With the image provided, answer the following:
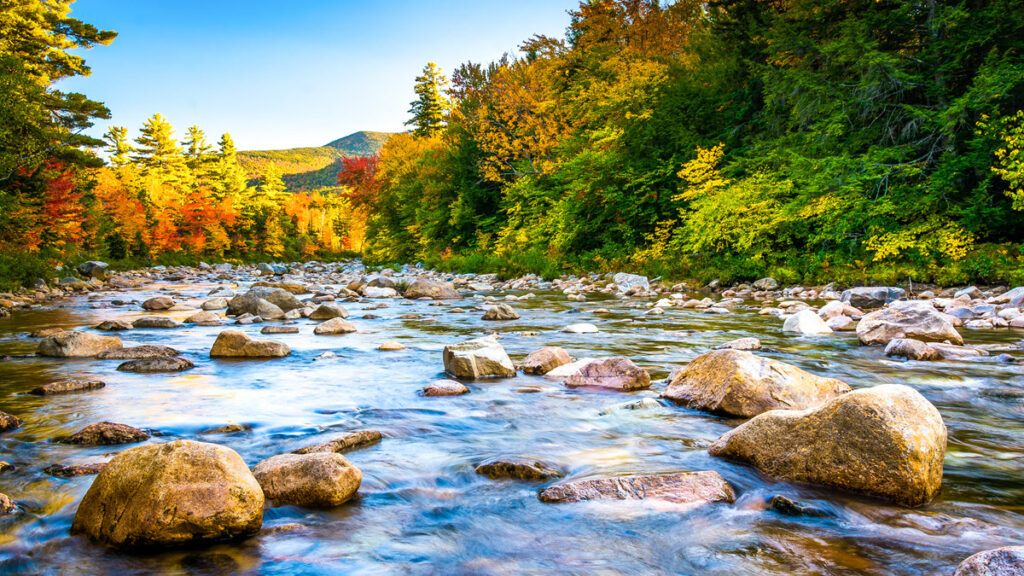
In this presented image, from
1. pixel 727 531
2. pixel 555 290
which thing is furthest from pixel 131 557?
pixel 555 290

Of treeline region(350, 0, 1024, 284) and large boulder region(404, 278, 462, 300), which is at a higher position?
treeline region(350, 0, 1024, 284)

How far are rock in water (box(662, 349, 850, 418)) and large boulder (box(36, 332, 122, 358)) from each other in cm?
628

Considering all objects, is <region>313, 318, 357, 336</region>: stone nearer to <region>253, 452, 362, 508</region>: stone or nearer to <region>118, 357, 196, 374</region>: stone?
<region>118, 357, 196, 374</region>: stone

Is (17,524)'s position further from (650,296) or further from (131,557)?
(650,296)

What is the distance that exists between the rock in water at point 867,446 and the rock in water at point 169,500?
248 centimetres

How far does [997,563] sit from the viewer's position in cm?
159

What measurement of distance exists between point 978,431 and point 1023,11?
1194cm

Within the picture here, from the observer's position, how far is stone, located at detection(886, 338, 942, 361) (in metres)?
5.36

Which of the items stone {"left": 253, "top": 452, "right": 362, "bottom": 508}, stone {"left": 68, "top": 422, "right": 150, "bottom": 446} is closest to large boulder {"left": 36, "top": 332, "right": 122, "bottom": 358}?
stone {"left": 68, "top": 422, "right": 150, "bottom": 446}

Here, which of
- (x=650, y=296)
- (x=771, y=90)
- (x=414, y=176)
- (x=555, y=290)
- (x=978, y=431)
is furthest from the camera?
(x=414, y=176)

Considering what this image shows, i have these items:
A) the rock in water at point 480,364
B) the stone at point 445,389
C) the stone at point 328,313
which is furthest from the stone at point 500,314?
the stone at point 445,389

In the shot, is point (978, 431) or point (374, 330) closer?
point (978, 431)

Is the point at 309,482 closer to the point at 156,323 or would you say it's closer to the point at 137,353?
the point at 137,353

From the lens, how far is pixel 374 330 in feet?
28.3
